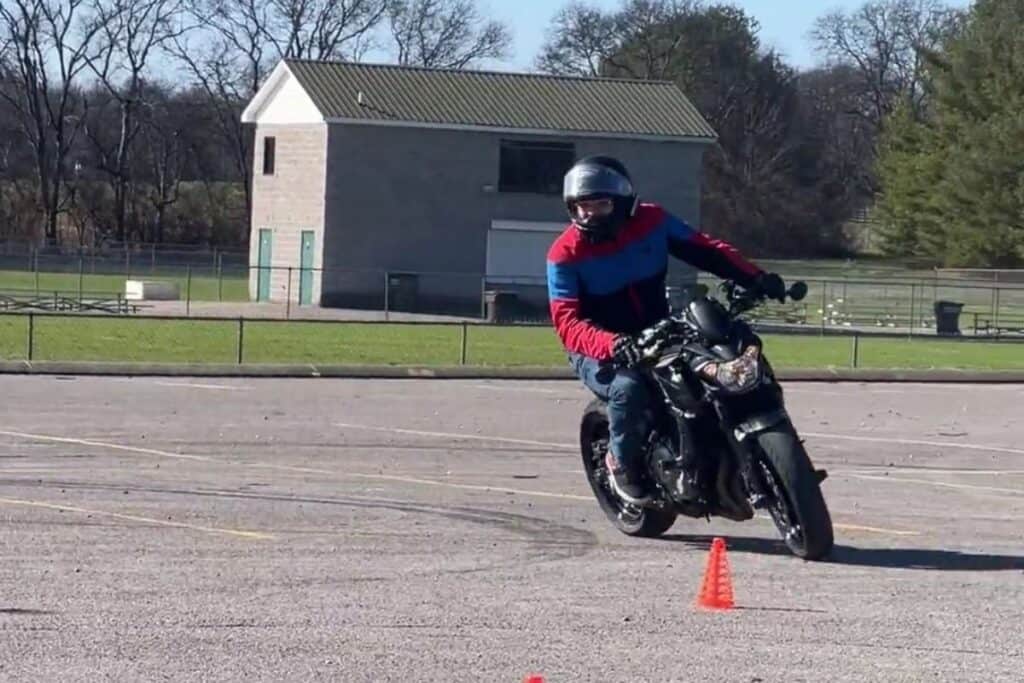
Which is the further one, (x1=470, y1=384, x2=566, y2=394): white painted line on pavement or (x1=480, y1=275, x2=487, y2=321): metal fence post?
(x1=480, y1=275, x2=487, y2=321): metal fence post

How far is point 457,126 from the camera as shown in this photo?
61.3 m

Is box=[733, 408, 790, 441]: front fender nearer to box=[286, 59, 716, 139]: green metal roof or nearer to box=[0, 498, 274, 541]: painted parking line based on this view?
box=[0, 498, 274, 541]: painted parking line

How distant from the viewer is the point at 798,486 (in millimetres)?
10086

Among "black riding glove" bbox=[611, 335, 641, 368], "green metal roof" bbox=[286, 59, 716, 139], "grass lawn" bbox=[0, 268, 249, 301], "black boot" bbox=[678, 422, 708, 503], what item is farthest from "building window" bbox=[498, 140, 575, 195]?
"black boot" bbox=[678, 422, 708, 503]

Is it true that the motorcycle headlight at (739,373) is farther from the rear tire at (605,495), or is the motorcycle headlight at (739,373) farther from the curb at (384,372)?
the curb at (384,372)

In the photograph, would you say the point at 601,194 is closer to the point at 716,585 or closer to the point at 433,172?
the point at 716,585

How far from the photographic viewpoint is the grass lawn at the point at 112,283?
6325 centimetres

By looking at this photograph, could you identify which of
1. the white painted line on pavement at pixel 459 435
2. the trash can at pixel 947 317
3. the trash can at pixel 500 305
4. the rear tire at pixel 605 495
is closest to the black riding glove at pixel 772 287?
the rear tire at pixel 605 495

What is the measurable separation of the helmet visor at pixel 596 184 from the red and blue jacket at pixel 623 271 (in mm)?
208

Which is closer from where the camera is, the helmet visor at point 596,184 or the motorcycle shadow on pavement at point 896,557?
the motorcycle shadow on pavement at point 896,557

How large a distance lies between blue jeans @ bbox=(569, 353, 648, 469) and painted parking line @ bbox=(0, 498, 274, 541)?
76.0 inches

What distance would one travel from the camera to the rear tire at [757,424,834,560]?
10.1 meters

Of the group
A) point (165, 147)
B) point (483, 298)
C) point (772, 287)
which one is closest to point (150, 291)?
point (483, 298)

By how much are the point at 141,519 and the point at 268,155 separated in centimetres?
5349
